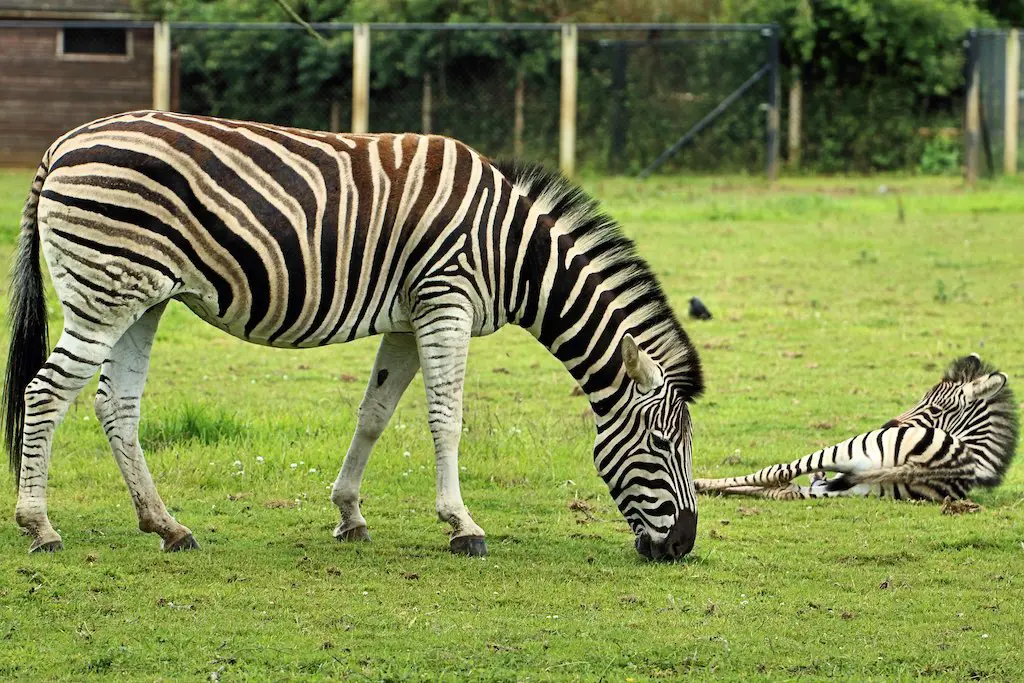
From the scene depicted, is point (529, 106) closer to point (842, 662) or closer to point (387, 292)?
point (387, 292)

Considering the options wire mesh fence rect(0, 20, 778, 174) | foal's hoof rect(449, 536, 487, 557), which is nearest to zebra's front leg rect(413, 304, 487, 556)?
foal's hoof rect(449, 536, 487, 557)

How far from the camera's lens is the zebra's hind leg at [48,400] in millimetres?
6176

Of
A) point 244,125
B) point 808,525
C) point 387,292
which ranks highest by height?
point 244,125

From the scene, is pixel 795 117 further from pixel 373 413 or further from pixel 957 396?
pixel 373 413

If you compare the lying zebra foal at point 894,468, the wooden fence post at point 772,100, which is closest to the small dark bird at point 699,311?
the lying zebra foal at point 894,468

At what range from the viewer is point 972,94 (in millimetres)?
22812

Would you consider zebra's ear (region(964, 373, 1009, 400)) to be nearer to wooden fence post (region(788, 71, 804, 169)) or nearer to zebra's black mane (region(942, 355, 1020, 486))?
zebra's black mane (region(942, 355, 1020, 486))

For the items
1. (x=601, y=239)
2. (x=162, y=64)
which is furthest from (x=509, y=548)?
(x=162, y=64)

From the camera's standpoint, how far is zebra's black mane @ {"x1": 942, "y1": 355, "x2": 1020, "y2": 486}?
26.2ft

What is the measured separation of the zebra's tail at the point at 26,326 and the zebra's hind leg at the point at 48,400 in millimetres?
363

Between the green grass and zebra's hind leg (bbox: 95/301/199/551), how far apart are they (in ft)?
0.56

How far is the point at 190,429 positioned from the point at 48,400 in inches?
93.3

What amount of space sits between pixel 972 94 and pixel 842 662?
764 inches

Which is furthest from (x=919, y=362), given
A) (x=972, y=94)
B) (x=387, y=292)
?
(x=972, y=94)
